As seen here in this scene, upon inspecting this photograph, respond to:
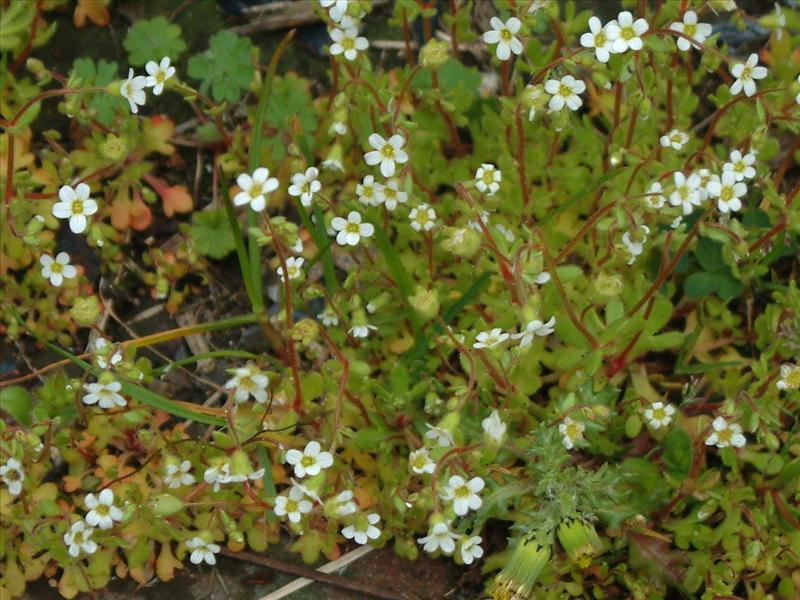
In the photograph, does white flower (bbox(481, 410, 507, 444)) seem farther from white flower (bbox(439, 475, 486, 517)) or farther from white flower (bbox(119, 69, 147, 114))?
white flower (bbox(119, 69, 147, 114))

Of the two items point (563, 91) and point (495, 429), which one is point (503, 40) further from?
point (495, 429)

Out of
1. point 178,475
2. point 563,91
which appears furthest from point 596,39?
point 178,475

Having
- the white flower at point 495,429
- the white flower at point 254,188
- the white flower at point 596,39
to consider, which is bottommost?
the white flower at point 495,429

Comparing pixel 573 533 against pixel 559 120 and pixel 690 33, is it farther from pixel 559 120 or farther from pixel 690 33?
pixel 690 33

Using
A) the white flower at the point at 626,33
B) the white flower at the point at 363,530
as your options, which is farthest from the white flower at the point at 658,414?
the white flower at the point at 626,33

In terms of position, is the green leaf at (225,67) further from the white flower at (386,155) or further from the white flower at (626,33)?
the white flower at (626,33)

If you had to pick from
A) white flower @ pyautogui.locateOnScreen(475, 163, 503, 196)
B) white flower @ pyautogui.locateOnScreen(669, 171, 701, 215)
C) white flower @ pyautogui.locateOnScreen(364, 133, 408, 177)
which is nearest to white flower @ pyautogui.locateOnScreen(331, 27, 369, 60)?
white flower @ pyautogui.locateOnScreen(364, 133, 408, 177)

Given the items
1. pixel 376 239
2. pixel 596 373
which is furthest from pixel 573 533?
pixel 376 239
